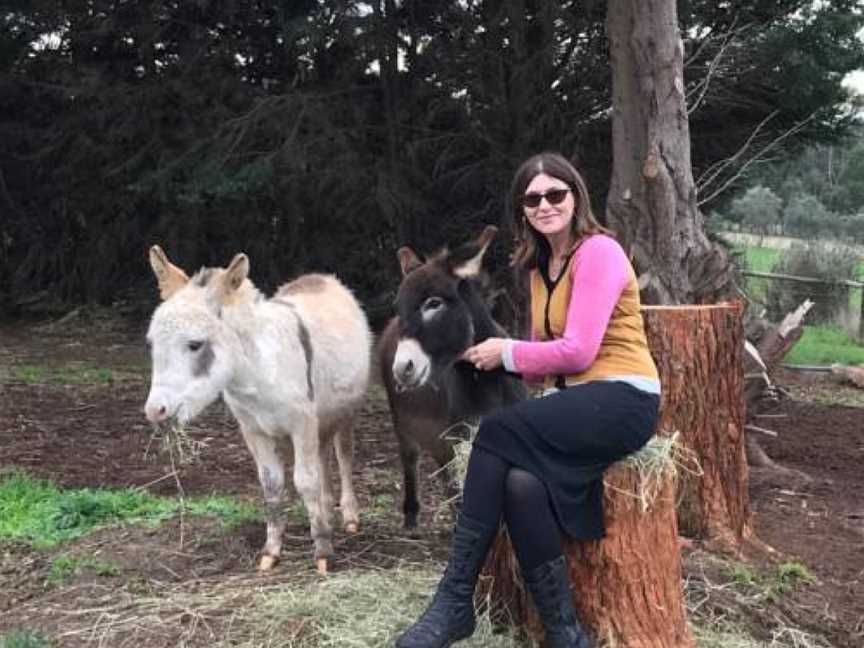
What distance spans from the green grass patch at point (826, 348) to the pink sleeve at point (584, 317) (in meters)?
9.02

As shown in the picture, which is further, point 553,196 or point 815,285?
point 815,285

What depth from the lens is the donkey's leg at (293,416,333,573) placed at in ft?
14.1

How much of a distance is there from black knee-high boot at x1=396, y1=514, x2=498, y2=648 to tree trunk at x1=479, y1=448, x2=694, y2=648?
404 millimetres

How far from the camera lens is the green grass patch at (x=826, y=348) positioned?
39.9ft

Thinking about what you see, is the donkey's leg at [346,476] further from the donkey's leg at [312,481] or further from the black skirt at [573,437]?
the black skirt at [573,437]

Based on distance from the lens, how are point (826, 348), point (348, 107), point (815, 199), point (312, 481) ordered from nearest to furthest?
point (312, 481)
point (348, 107)
point (826, 348)
point (815, 199)

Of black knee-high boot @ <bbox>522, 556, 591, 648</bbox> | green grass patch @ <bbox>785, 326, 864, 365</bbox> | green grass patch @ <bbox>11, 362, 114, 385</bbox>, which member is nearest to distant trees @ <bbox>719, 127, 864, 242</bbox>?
green grass patch @ <bbox>785, 326, 864, 365</bbox>

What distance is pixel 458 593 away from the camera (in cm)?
319

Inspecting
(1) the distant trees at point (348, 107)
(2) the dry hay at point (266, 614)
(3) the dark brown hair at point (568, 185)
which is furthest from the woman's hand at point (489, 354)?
(1) the distant trees at point (348, 107)

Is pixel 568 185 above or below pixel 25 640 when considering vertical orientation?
above

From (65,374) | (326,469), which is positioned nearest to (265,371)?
(326,469)

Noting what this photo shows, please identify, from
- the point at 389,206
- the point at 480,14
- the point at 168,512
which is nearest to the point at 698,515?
the point at 168,512

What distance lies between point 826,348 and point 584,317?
1105cm

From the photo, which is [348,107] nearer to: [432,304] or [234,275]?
[234,275]
